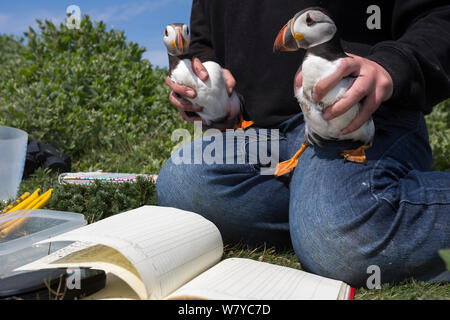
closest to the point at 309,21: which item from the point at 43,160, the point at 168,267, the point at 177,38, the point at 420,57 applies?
the point at 420,57

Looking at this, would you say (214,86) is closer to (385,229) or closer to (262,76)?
(262,76)

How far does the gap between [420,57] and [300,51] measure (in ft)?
1.93

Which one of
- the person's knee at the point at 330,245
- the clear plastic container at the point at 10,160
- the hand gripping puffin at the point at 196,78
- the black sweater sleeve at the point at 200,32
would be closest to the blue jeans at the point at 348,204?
the person's knee at the point at 330,245

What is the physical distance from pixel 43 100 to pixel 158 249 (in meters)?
3.22

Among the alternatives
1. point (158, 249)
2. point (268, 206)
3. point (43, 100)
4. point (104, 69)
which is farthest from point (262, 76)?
point (104, 69)

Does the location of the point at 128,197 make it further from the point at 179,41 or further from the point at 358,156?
the point at 358,156

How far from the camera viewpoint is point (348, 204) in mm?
1471

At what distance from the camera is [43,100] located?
4.00 metres

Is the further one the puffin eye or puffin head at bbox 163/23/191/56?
puffin head at bbox 163/23/191/56

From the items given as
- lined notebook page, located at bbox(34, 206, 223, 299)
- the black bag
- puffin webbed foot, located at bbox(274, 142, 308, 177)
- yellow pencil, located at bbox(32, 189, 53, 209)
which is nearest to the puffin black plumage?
puffin webbed foot, located at bbox(274, 142, 308, 177)

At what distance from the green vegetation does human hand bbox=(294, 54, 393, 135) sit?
1243 mm

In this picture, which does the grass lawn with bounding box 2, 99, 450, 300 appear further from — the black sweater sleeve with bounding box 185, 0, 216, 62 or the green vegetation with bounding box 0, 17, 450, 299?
the black sweater sleeve with bounding box 185, 0, 216, 62

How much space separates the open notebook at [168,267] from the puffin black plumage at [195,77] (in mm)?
653

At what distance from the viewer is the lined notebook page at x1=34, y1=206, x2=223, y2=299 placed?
3.97 ft
